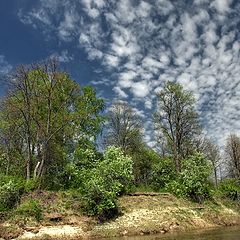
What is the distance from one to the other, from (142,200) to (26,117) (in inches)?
723

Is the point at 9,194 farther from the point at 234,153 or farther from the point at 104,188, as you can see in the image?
the point at 234,153

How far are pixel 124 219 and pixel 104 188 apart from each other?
353 cm

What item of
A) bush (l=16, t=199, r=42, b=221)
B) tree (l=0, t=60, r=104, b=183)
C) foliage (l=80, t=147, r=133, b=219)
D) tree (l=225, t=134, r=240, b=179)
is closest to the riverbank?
bush (l=16, t=199, r=42, b=221)

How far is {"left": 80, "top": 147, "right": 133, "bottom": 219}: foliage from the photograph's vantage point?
3562 centimetres

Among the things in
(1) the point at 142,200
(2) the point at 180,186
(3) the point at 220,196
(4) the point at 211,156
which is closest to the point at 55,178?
(1) the point at 142,200

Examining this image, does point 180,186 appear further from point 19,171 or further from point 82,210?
point 19,171

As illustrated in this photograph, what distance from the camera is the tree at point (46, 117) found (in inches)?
1811

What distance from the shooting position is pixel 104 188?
3669 centimetres

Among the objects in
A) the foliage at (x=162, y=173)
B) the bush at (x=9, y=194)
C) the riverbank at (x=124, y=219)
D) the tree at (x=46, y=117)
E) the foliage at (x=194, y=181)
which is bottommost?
the riverbank at (x=124, y=219)

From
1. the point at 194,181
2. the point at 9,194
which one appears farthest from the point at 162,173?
the point at 9,194

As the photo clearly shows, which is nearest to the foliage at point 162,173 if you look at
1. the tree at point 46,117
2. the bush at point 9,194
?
Result: the tree at point 46,117

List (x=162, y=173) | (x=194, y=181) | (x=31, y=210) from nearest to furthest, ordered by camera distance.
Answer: (x=31, y=210) → (x=194, y=181) → (x=162, y=173)

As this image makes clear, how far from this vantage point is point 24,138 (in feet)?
176

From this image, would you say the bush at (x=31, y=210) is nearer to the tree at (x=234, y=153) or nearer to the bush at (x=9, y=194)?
the bush at (x=9, y=194)
